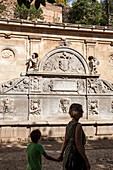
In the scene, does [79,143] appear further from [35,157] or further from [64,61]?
[64,61]

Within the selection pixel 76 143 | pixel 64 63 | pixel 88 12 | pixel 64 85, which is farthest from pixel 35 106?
pixel 88 12

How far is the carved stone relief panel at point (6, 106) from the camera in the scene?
776cm

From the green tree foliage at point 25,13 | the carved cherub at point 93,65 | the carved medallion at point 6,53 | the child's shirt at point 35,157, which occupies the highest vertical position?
the green tree foliage at point 25,13

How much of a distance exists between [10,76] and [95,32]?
4.87m

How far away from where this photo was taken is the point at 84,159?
229cm

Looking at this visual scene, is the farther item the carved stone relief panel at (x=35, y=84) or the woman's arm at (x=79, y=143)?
the carved stone relief panel at (x=35, y=84)

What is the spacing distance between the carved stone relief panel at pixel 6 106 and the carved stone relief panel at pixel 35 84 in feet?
3.53

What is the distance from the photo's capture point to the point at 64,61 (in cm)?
862

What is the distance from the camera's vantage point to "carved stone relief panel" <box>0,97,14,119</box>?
7760 mm

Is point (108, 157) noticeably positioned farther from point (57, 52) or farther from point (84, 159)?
point (57, 52)

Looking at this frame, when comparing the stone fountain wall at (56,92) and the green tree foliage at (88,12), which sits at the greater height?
the green tree foliage at (88,12)

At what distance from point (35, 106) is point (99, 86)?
10.7ft

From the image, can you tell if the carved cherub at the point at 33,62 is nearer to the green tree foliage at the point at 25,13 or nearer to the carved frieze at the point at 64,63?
the carved frieze at the point at 64,63

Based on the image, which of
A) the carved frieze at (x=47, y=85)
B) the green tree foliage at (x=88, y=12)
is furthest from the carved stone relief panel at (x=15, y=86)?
the green tree foliage at (x=88, y=12)
